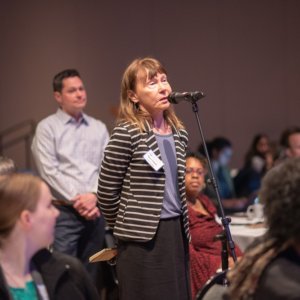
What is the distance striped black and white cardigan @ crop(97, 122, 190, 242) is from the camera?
3.21 meters

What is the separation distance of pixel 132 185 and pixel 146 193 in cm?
8

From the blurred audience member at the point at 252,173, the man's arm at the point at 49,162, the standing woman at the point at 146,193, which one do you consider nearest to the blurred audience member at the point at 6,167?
the standing woman at the point at 146,193

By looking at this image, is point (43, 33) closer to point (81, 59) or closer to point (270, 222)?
point (81, 59)

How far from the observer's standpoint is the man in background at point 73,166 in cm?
461

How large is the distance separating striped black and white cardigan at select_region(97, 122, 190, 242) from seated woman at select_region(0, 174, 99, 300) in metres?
1.08

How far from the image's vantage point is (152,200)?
321 centimetres

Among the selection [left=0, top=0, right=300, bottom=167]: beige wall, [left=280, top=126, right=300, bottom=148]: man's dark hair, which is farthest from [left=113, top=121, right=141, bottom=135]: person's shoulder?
[left=0, top=0, right=300, bottom=167]: beige wall

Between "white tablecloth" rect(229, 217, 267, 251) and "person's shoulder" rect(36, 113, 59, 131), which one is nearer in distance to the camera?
"white tablecloth" rect(229, 217, 267, 251)

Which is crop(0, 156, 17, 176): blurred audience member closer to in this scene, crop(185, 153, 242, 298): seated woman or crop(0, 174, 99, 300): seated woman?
crop(185, 153, 242, 298): seated woman

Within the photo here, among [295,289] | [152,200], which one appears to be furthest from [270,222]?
[152,200]

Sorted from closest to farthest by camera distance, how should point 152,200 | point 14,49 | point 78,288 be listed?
point 78,288, point 152,200, point 14,49

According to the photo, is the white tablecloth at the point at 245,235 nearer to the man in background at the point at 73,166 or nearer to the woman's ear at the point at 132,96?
the man in background at the point at 73,166

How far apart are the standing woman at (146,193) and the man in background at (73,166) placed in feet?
4.21

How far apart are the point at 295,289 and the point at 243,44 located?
7.36 meters
